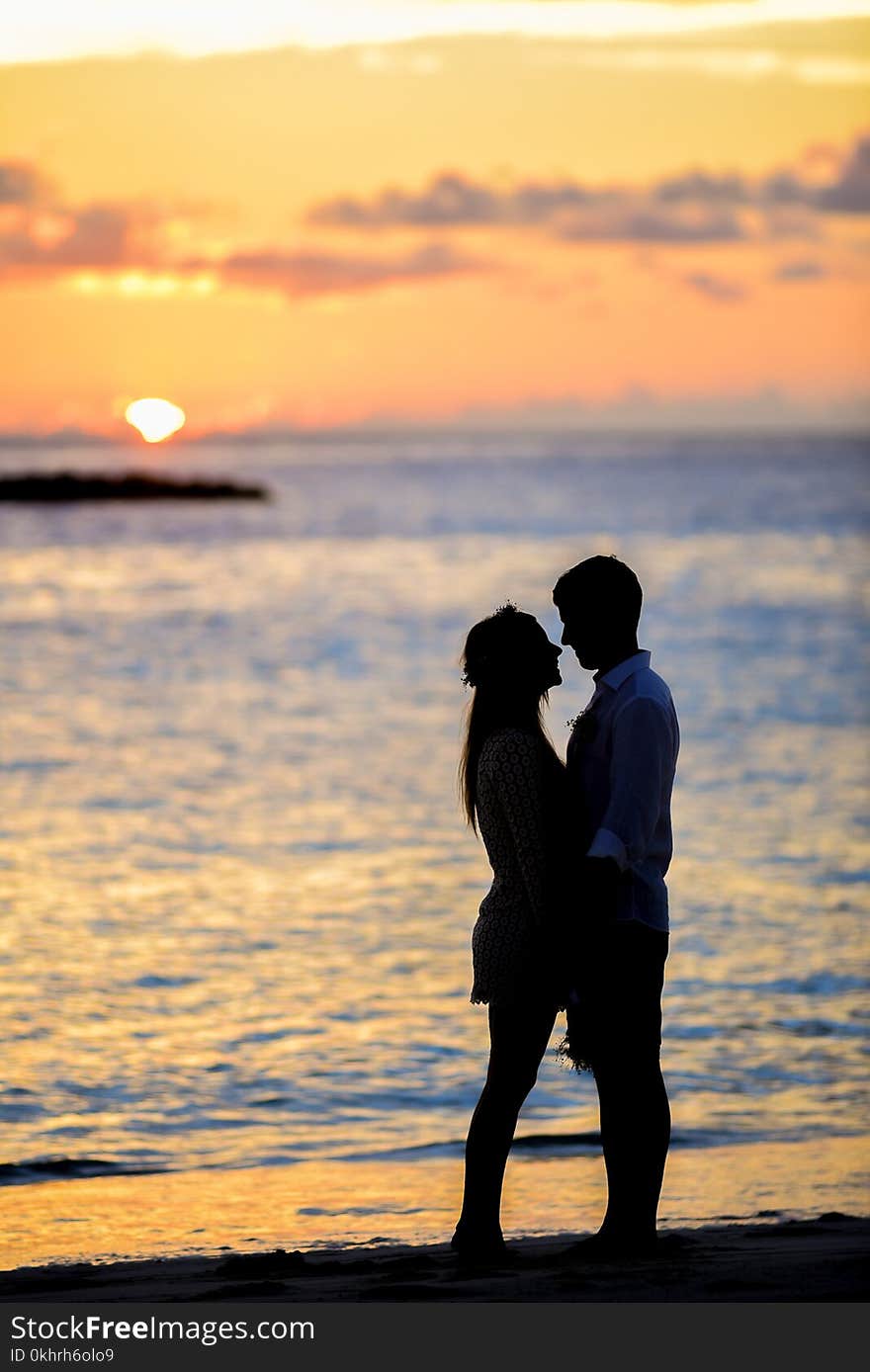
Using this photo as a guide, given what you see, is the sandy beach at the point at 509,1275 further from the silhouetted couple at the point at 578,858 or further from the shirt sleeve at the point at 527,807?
the shirt sleeve at the point at 527,807

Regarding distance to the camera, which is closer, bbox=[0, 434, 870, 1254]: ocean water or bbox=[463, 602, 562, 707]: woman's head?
bbox=[463, 602, 562, 707]: woman's head

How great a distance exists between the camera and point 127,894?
12.5 metres

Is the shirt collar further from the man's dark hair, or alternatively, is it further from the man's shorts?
the man's shorts

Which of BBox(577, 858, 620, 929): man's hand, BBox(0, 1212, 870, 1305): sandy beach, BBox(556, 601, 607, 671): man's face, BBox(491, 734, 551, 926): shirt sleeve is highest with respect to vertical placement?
BBox(556, 601, 607, 671): man's face

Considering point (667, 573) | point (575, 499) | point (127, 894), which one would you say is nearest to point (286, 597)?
point (667, 573)

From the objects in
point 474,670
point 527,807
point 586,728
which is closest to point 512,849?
point 527,807

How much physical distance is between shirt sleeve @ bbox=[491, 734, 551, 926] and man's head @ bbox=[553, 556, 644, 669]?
302mm

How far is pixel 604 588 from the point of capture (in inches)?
204

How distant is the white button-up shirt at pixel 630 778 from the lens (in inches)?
202

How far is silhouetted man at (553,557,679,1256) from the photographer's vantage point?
513 cm

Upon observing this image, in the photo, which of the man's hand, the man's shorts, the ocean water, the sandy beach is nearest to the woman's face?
the man's hand

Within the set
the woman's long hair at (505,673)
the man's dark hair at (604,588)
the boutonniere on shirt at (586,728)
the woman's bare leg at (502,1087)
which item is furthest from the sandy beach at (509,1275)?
the man's dark hair at (604,588)

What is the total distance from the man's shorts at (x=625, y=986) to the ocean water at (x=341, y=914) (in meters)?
1.67
